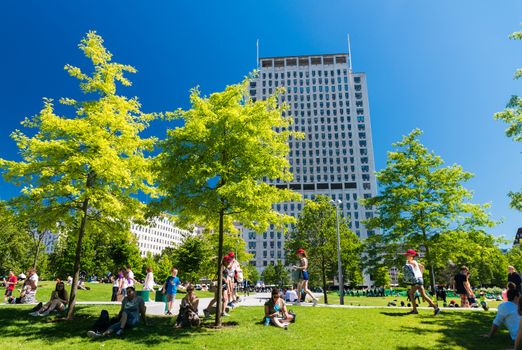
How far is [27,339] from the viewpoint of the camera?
9039 mm

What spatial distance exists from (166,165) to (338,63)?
413ft

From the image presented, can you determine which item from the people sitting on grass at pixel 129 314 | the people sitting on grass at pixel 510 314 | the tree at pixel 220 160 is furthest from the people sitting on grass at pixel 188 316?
the people sitting on grass at pixel 510 314

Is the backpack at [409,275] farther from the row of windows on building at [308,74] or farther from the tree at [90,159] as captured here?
the row of windows on building at [308,74]

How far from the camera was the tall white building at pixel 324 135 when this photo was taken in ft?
370

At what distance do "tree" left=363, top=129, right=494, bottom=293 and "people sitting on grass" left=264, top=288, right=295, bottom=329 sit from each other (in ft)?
51.0

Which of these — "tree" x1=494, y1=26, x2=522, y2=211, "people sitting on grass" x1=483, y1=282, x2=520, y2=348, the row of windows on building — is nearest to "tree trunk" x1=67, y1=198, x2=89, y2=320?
"people sitting on grass" x1=483, y1=282, x2=520, y2=348

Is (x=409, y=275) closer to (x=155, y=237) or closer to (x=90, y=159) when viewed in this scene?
(x=90, y=159)

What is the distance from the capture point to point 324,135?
118438 millimetres

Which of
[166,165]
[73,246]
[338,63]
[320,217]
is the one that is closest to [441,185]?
[320,217]

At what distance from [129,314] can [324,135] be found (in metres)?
113

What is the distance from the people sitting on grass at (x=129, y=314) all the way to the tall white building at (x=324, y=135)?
98.3 metres

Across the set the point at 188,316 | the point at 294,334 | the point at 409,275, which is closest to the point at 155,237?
the point at 188,316

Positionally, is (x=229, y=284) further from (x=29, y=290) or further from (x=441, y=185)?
(x=441, y=185)

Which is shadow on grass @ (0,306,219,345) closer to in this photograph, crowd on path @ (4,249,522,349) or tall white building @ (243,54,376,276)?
crowd on path @ (4,249,522,349)
